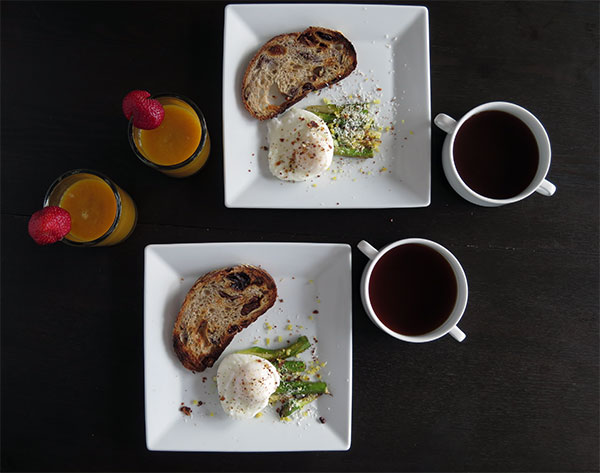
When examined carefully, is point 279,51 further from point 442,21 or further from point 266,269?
point 266,269

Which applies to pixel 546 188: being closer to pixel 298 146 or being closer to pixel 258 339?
pixel 298 146

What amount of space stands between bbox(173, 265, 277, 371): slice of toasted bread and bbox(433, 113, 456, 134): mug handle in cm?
65

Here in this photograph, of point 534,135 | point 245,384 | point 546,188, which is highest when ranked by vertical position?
point 534,135

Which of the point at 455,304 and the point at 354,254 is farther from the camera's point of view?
the point at 354,254

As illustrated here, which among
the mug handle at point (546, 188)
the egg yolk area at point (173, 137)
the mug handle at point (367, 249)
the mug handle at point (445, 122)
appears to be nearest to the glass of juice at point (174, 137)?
the egg yolk area at point (173, 137)

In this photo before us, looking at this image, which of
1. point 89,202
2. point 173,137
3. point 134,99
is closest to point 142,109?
point 134,99

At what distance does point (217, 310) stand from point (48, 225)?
1.60 ft

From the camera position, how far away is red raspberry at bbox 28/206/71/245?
43.5 inches

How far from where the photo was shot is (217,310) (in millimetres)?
1320

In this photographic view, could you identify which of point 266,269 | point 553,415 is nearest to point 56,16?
point 266,269

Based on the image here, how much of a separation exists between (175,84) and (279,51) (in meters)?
0.34

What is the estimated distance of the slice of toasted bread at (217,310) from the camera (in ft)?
4.24

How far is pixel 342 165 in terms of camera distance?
1.33m

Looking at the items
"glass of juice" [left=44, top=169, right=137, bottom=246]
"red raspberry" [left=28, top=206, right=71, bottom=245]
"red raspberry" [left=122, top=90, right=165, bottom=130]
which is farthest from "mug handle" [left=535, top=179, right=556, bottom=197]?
"red raspberry" [left=28, top=206, right=71, bottom=245]
